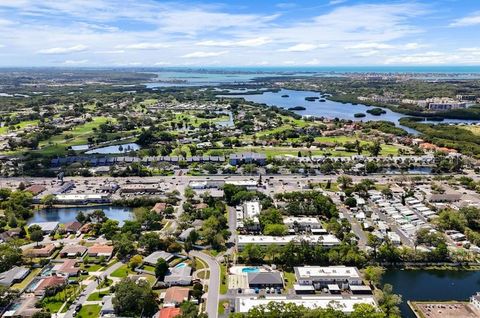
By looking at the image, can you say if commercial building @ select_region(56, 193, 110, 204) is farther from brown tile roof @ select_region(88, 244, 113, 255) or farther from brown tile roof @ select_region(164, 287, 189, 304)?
brown tile roof @ select_region(164, 287, 189, 304)

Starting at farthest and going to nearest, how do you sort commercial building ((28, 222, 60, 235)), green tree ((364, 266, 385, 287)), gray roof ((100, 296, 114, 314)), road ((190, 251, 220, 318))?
commercial building ((28, 222, 60, 235)) → green tree ((364, 266, 385, 287)) → road ((190, 251, 220, 318)) → gray roof ((100, 296, 114, 314))

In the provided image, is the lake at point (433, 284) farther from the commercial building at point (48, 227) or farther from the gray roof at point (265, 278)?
the commercial building at point (48, 227)

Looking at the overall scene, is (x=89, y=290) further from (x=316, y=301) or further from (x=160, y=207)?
(x=316, y=301)

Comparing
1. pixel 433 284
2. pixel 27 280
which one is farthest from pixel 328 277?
pixel 27 280

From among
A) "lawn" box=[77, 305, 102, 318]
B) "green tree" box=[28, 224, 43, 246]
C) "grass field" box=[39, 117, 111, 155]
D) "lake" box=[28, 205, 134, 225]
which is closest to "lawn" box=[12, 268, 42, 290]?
"green tree" box=[28, 224, 43, 246]

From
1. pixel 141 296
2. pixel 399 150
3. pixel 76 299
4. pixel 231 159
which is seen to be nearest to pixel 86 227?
pixel 76 299
